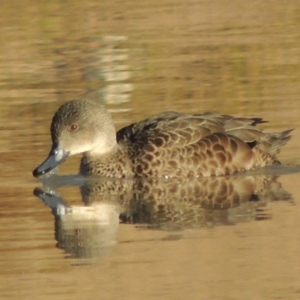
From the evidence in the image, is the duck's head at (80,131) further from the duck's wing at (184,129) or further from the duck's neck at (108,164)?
the duck's wing at (184,129)

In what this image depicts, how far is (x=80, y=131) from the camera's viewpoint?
12.3 meters

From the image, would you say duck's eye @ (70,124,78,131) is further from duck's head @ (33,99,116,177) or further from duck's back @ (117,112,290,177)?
duck's back @ (117,112,290,177)

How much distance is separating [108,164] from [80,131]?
40 centimetres

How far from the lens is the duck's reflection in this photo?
32.8ft

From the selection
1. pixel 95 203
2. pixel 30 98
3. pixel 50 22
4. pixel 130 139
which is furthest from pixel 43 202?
pixel 50 22

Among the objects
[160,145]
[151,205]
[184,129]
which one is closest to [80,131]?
[160,145]

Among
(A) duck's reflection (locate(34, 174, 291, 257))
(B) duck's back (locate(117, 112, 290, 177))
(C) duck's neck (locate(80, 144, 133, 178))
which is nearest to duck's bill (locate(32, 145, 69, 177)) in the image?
(A) duck's reflection (locate(34, 174, 291, 257))

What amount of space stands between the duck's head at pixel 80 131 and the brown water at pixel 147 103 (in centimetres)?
43

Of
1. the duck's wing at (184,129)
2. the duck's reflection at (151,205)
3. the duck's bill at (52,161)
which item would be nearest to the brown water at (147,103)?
the duck's reflection at (151,205)

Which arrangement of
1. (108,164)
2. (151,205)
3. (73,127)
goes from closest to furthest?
(151,205) < (73,127) < (108,164)

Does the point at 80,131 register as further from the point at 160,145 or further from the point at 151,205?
the point at 151,205

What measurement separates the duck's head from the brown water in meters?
0.43

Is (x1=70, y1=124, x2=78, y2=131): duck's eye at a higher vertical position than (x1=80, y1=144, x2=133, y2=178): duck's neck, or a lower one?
higher

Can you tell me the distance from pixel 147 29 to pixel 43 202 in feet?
33.5
